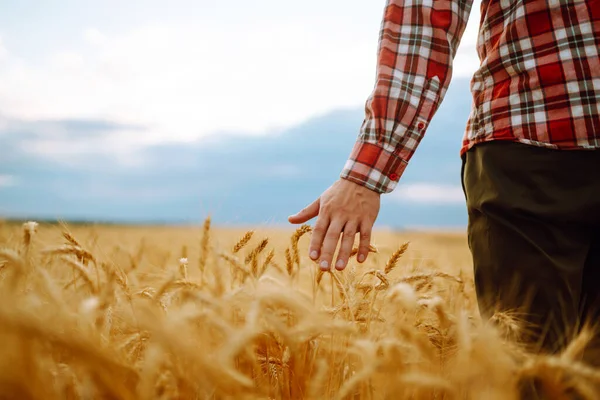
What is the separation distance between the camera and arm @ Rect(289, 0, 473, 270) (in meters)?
1.45

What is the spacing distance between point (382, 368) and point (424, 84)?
0.98 metres

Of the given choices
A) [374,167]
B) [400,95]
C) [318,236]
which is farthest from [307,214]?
[400,95]

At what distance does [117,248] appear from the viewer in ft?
9.10

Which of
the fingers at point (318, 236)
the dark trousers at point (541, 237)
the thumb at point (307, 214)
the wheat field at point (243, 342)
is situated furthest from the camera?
the thumb at point (307, 214)

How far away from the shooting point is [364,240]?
1415 millimetres

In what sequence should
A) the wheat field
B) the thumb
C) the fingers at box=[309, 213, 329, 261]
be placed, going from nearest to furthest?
1. the wheat field
2. the fingers at box=[309, 213, 329, 261]
3. the thumb

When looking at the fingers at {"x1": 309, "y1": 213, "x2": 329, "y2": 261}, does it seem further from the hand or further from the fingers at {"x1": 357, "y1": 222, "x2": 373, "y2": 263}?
the fingers at {"x1": 357, "y1": 222, "x2": 373, "y2": 263}

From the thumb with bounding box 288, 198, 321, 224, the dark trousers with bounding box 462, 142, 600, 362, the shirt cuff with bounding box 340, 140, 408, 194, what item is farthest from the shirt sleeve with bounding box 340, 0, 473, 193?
the dark trousers with bounding box 462, 142, 600, 362

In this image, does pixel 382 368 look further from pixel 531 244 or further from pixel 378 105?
pixel 378 105

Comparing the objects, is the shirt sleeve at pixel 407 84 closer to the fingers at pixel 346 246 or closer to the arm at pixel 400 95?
the arm at pixel 400 95

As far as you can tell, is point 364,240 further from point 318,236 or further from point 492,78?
point 492,78

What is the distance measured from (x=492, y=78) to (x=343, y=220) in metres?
0.63

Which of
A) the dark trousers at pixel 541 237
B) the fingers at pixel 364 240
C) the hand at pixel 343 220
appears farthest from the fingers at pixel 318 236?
the dark trousers at pixel 541 237

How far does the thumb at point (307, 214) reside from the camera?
1.49 metres
